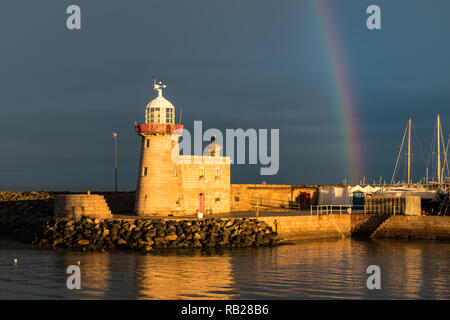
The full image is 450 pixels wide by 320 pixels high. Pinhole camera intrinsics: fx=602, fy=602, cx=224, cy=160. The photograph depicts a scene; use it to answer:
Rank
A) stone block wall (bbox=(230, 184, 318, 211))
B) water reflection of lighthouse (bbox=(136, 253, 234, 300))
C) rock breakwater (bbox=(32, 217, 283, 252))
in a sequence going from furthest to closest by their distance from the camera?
1. stone block wall (bbox=(230, 184, 318, 211))
2. rock breakwater (bbox=(32, 217, 283, 252))
3. water reflection of lighthouse (bbox=(136, 253, 234, 300))

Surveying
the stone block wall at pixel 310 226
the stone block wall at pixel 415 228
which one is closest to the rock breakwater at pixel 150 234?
the stone block wall at pixel 310 226

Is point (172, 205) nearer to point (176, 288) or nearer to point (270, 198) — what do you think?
point (270, 198)

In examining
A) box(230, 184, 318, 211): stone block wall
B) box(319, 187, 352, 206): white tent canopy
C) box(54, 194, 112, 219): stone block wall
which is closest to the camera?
box(54, 194, 112, 219): stone block wall

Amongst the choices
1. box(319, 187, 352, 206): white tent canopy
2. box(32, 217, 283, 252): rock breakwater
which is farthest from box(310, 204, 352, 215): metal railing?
box(32, 217, 283, 252): rock breakwater

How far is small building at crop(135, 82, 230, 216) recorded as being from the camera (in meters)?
46.3

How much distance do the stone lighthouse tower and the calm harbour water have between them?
325 inches

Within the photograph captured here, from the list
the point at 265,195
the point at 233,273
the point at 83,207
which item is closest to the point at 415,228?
the point at 265,195

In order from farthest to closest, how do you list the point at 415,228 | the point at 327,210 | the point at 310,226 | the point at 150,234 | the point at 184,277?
1. the point at 327,210
2. the point at 415,228
3. the point at 310,226
4. the point at 150,234
5. the point at 184,277

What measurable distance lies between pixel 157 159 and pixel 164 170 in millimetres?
1004

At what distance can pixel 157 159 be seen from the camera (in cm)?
4634
